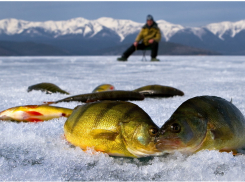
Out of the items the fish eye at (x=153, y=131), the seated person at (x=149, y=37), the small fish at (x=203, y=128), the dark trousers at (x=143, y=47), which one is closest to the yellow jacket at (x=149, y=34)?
the seated person at (x=149, y=37)

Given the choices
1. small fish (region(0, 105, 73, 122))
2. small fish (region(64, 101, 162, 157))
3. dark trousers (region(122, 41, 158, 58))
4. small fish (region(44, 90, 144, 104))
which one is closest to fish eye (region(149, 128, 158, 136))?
small fish (region(64, 101, 162, 157))

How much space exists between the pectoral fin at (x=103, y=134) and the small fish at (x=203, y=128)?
0.24 m

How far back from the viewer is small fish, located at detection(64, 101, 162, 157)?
132cm

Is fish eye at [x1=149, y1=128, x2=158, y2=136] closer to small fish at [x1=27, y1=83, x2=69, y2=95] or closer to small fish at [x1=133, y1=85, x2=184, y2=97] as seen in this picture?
small fish at [x1=133, y1=85, x2=184, y2=97]

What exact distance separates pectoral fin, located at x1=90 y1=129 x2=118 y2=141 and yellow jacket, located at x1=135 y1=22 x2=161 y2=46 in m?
12.6

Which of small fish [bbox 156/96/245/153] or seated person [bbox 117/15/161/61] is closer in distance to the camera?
small fish [bbox 156/96/245/153]

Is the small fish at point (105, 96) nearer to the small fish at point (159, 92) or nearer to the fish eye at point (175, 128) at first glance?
the small fish at point (159, 92)

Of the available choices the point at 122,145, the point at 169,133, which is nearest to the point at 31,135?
the point at 122,145

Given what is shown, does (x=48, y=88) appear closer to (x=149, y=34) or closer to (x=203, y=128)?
(x=203, y=128)

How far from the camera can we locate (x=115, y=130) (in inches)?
54.6

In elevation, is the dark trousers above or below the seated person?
below

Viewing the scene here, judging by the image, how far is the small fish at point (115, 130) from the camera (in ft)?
4.32

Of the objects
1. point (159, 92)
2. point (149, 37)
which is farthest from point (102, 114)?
point (149, 37)

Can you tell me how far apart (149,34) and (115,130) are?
516 inches
